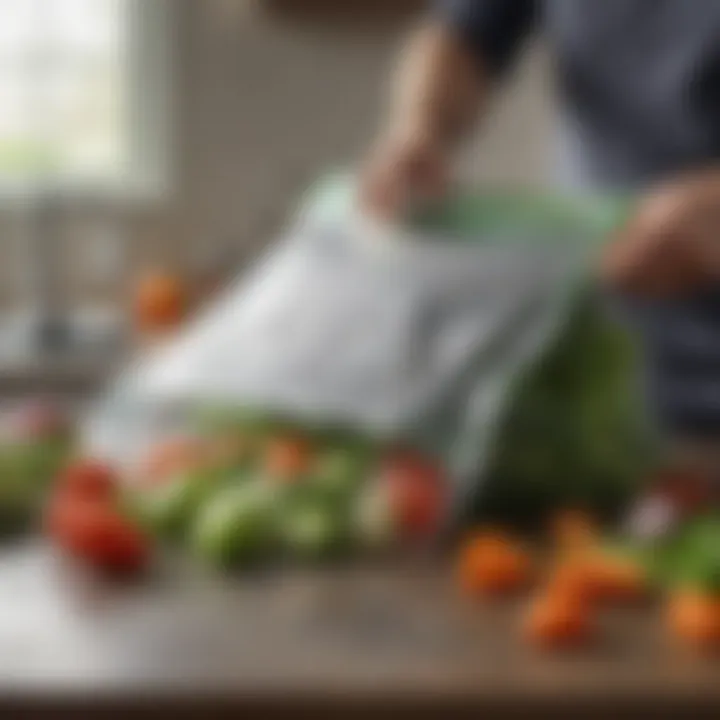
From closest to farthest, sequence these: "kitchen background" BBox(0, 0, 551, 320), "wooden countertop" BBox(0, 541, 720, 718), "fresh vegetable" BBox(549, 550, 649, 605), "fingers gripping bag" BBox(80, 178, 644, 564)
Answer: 1. "wooden countertop" BBox(0, 541, 720, 718)
2. "fresh vegetable" BBox(549, 550, 649, 605)
3. "fingers gripping bag" BBox(80, 178, 644, 564)
4. "kitchen background" BBox(0, 0, 551, 320)

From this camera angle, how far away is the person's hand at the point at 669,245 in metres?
0.91

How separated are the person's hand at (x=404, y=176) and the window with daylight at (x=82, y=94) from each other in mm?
626

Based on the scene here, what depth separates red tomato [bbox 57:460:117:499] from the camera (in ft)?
2.81

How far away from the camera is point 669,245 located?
2.97 ft

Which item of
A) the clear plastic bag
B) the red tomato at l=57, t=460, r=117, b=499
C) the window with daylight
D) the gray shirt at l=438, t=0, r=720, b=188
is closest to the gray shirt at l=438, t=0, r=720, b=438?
the gray shirt at l=438, t=0, r=720, b=188

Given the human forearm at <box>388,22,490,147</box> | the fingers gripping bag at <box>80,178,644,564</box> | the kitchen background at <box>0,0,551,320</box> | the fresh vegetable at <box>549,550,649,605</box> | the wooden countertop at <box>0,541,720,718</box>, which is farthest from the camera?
the kitchen background at <box>0,0,551,320</box>

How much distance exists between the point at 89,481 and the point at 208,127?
86cm

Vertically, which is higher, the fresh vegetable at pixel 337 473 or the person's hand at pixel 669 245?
the person's hand at pixel 669 245

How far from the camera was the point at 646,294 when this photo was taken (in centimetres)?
93

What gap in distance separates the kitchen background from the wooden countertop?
0.86 metres

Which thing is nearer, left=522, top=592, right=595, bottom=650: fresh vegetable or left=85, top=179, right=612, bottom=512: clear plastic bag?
left=522, top=592, right=595, bottom=650: fresh vegetable

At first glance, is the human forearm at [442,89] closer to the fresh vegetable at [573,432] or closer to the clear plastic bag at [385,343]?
the clear plastic bag at [385,343]

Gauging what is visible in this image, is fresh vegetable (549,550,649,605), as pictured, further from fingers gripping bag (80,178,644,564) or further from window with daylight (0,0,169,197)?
window with daylight (0,0,169,197)

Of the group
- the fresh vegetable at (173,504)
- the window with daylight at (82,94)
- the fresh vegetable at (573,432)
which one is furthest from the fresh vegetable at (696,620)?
the window with daylight at (82,94)
